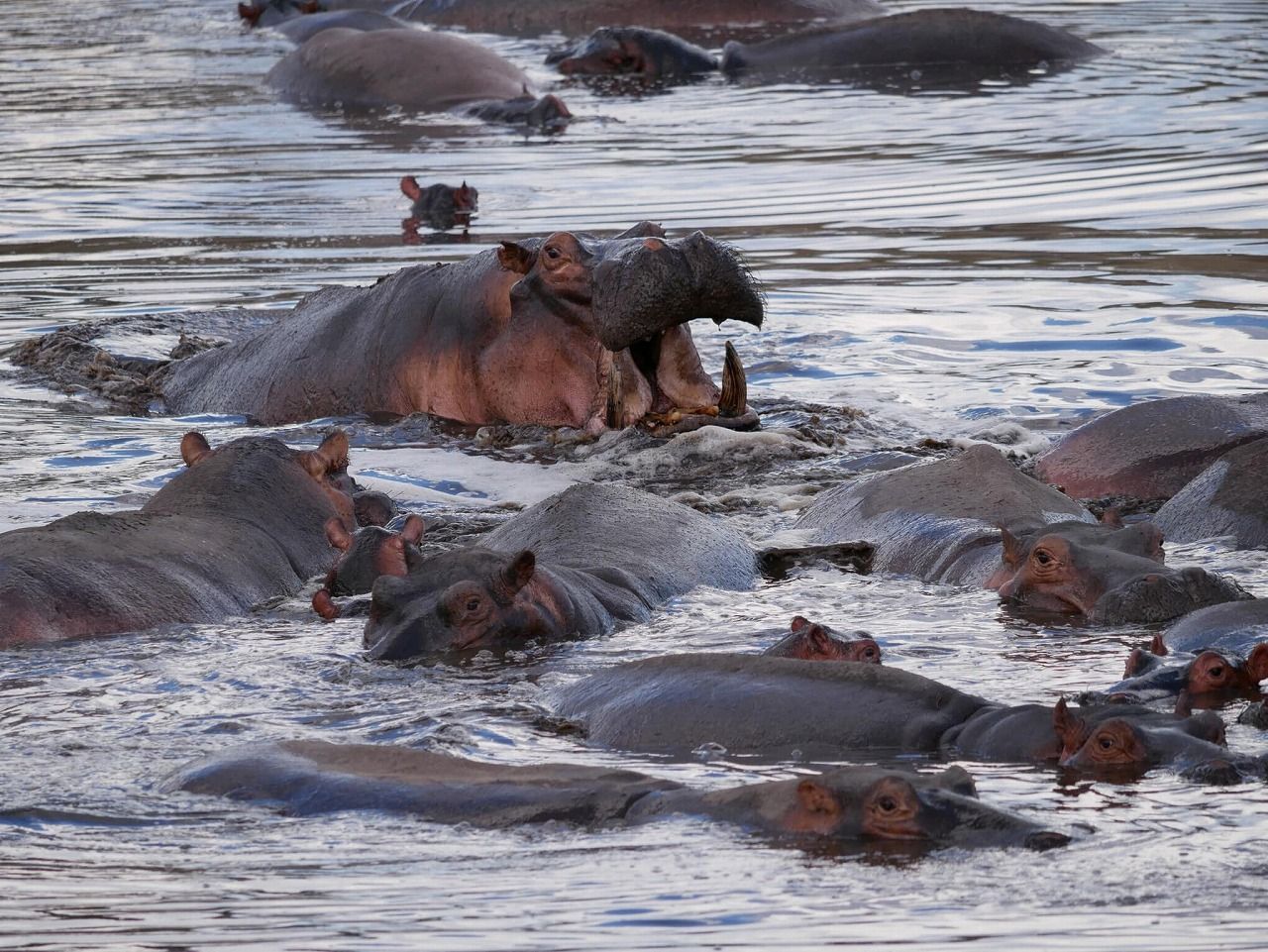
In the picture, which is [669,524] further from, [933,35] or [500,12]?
[500,12]

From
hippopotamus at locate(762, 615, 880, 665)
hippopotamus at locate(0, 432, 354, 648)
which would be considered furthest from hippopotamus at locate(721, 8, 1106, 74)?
hippopotamus at locate(762, 615, 880, 665)

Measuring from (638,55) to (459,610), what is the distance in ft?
46.3

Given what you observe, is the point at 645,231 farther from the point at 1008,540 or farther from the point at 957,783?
the point at 957,783

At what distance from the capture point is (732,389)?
8219 millimetres

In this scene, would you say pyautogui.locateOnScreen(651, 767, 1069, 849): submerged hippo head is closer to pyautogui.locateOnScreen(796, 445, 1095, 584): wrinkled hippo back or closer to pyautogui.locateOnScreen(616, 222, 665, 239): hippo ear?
pyautogui.locateOnScreen(796, 445, 1095, 584): wrinkled hippo back

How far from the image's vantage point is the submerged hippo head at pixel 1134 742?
4270 millimetres

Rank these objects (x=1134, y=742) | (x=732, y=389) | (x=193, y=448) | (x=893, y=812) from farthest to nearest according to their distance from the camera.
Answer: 1. (x=732, y=389)
2. (x=193, y=448)
3. (x=1134, y=742)
4. (x=893, y=812)

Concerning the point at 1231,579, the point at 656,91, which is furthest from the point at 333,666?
the point at 656,91

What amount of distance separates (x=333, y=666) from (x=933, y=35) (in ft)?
45.3

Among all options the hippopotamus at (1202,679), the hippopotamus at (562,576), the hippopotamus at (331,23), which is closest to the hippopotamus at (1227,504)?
the hippopotamus at (562,576)

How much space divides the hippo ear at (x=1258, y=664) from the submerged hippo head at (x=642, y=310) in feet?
10.7

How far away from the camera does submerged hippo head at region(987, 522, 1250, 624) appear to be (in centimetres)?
572

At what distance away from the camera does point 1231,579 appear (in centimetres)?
597

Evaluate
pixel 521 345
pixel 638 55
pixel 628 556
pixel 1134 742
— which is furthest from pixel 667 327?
pixel 638 55
